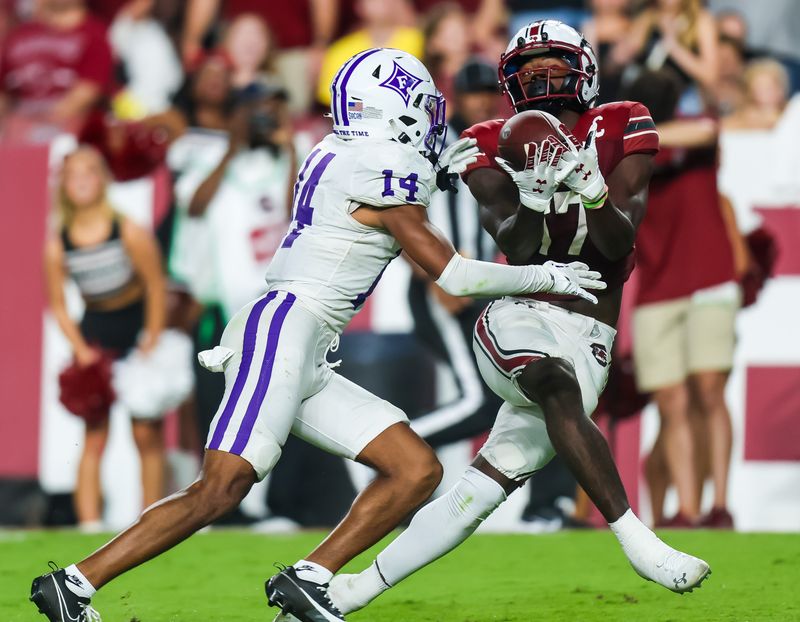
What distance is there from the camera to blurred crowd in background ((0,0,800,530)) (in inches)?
286

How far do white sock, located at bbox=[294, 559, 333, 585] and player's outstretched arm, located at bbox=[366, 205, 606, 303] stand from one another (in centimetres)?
87

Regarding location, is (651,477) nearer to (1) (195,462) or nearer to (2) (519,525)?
(2) (519,525)

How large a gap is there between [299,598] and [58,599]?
66 centimetres

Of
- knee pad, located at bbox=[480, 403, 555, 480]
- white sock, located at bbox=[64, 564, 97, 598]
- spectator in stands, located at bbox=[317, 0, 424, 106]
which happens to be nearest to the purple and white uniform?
knee pad, located at bbox=[480, 403, 555, 480]

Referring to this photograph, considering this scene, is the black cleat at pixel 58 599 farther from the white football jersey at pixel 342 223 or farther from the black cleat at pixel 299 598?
the white football jersey at pixel 342 223

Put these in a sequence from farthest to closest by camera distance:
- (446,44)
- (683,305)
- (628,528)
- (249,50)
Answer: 1. (249,50)
2. (446,44)
3. (683,305)
4. (628,528)

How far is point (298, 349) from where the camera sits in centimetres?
380

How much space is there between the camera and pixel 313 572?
A: 3.73 m

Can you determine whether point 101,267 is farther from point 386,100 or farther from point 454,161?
point 386,100

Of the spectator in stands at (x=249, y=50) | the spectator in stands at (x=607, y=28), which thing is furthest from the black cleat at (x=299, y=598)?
the spectator in stands at (x=249, y=50)

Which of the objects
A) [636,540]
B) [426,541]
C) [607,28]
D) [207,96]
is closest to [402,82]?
[426,541]

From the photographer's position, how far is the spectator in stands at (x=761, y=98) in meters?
7.34

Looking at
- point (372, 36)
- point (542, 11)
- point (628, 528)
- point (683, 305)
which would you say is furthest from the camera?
point (372, 36)

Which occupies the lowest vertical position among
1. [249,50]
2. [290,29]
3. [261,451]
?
[261,451]
